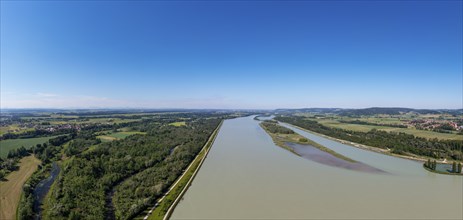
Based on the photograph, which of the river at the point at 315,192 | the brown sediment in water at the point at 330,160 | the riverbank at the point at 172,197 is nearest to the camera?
the riverbank at the point at 172,197

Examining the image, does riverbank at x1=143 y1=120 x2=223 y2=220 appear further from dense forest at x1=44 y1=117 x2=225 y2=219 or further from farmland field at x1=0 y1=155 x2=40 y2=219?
farmland field at x1=0 y1=155 x2=40 y2=219

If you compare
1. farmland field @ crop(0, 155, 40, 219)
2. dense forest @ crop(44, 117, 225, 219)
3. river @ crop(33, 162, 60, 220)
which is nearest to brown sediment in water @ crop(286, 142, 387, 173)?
dense forest @ crop(44, 117, 225, 219)

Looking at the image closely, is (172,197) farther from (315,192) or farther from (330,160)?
(330,160)

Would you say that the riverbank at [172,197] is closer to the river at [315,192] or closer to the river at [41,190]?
the river at [315,192]

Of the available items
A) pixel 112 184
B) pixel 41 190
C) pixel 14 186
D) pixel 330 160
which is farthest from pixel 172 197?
pixel 330 160

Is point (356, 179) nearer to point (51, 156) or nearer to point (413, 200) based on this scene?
point (413, 200)

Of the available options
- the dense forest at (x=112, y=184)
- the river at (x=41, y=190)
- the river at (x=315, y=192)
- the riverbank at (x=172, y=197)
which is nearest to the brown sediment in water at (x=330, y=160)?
the river at (x=315, y=192)
